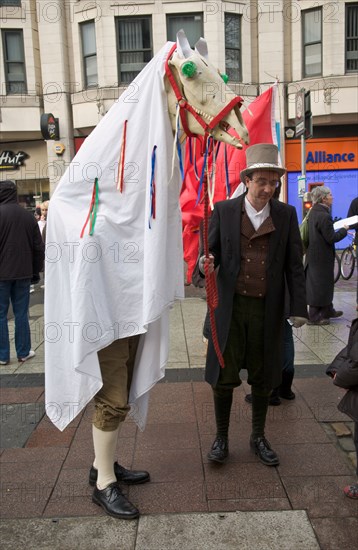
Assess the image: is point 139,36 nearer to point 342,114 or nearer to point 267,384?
point 342,114

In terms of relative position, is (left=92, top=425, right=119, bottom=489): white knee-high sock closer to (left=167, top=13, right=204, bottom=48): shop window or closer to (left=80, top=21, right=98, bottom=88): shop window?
(left=167, top=13, right=204, bottom=48): shop window

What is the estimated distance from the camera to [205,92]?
2404mm

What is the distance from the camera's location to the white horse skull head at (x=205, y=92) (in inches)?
94.3

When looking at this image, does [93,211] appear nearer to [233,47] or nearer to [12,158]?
[233,47]

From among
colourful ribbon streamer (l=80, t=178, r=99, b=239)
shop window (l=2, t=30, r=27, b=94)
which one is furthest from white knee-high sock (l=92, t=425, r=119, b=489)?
shop window (l=2, t=30, r=27, b=94)

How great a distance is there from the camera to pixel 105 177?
8.00 ft

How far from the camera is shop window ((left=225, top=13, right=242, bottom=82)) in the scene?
52.7ft

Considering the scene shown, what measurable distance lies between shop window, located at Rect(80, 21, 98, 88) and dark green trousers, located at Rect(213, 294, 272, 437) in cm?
1555

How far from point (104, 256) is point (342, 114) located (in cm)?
1534

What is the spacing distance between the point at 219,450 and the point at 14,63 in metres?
17.6

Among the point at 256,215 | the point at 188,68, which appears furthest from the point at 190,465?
the point at 188,68

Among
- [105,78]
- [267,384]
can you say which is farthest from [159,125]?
[105,78]

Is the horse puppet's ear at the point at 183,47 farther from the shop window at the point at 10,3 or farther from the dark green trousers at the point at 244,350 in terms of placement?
the shop window at the point at 10,3

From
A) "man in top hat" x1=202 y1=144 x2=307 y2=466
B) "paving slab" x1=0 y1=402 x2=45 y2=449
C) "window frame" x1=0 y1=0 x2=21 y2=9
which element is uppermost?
"window frame" x1=0 y1=0 x2=21 y2=9
